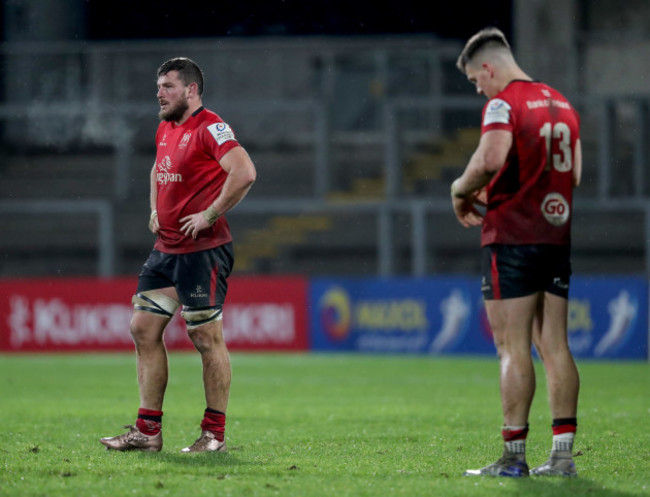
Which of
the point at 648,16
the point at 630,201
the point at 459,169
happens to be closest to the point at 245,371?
the point at 630,201

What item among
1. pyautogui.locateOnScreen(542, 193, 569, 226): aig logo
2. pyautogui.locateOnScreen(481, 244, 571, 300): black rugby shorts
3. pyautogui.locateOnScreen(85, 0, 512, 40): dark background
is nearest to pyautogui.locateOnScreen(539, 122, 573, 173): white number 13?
pyautogui.locateOnScreen(542, 193, 569, 226): aig logo

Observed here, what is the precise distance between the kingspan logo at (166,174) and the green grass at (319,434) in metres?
1.48

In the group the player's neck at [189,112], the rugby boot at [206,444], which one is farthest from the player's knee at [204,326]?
the player's neck at [189,112]

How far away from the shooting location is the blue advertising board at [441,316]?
602 inches

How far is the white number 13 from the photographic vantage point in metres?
5.64

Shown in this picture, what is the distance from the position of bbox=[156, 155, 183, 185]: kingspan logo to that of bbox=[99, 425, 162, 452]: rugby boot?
1363mm

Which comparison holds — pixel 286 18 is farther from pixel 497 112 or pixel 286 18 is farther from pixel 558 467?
pixel 558 467

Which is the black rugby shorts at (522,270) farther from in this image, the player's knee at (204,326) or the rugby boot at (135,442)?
the rugby boot at (135,442)

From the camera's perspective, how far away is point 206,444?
21.6 ft

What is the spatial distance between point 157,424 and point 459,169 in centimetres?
1554

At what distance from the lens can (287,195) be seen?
22.8 metres

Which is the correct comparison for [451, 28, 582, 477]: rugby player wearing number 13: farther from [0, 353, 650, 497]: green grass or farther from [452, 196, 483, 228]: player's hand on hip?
[0, 353, 650, 497]: green grass

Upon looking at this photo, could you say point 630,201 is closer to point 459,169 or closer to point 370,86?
point 459,169

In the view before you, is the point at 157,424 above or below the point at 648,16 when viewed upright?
below
